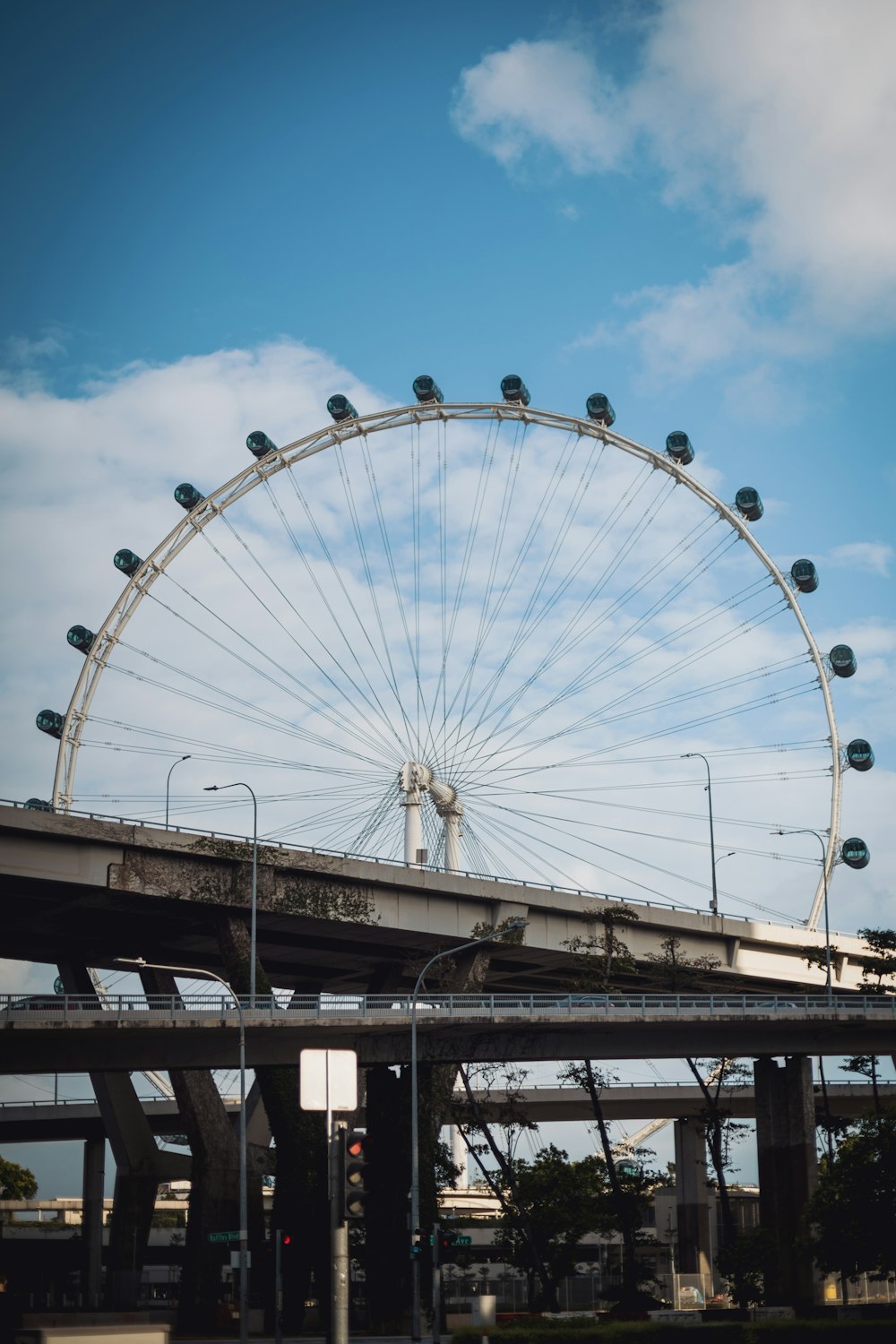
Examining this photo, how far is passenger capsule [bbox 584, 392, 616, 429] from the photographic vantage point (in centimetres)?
9638

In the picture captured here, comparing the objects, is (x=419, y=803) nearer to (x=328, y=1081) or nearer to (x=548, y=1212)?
(x=548, y=1212)

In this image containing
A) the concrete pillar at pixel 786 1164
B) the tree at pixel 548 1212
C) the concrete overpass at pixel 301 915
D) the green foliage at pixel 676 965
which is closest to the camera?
the concrete pillar at pixel 786 1164

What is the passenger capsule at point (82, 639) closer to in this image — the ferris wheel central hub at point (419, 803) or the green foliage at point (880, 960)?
the ferris wheel central hub at point (419, 803)

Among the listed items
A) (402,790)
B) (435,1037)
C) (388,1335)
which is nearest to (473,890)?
(402,790)

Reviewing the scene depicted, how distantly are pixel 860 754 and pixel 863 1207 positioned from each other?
1788 inches

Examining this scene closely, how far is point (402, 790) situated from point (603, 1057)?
58.5 ft

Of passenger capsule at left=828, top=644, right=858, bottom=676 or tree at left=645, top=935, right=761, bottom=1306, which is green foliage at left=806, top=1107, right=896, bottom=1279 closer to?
tree at left=645, top=935, right=761, bottom=1306

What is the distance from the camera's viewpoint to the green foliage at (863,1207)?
57.8m

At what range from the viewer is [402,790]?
85.1 m

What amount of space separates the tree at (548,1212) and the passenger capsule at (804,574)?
1499 inches

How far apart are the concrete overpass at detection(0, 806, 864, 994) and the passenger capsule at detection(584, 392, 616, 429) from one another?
29.4 m

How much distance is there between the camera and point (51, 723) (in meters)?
98.3


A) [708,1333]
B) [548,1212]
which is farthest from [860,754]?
[708,1333]

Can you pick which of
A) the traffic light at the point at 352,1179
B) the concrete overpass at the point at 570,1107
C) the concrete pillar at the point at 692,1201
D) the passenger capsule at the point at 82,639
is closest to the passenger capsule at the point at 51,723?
the passenger capsule at the point at 82,639
